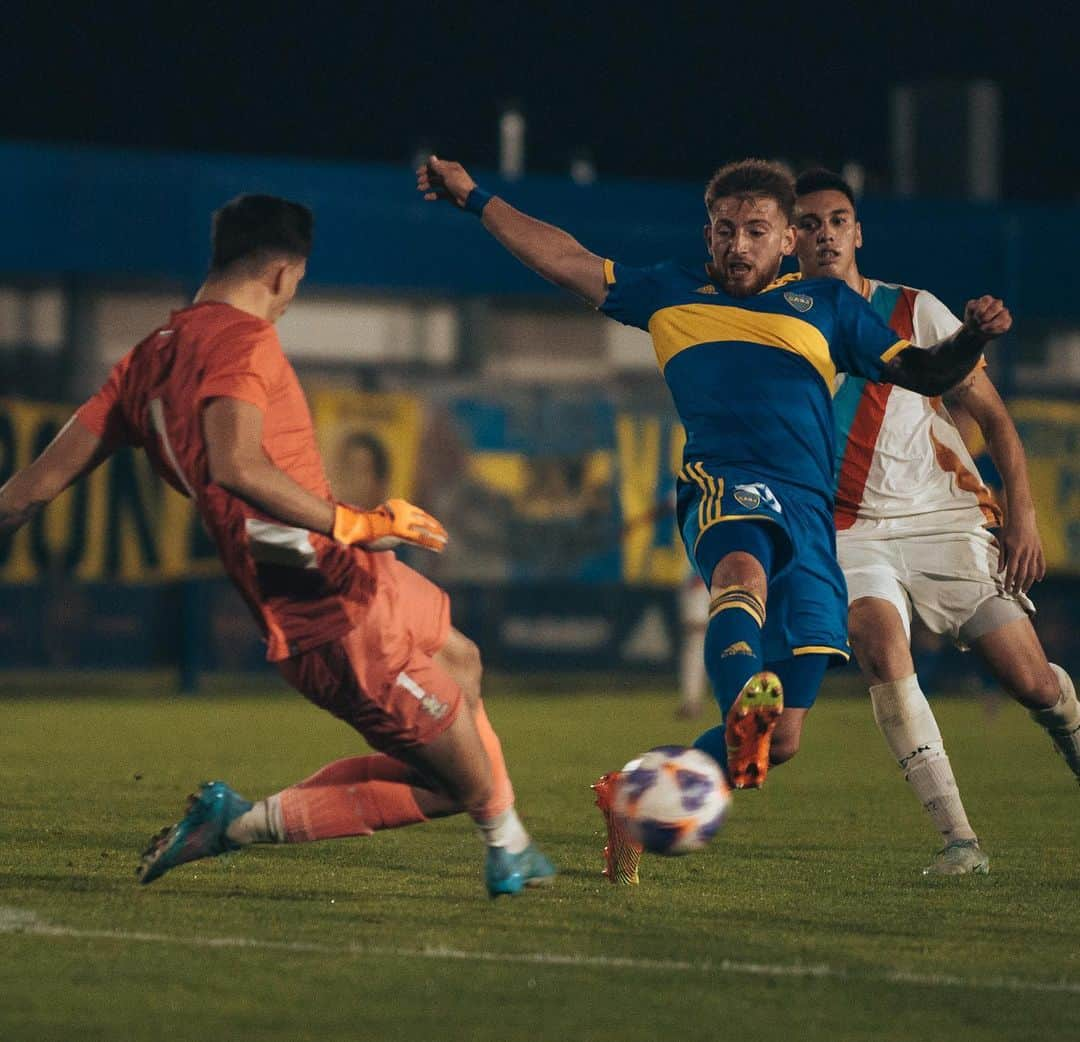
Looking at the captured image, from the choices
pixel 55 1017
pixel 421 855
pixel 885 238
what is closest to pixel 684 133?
pixel 885 238

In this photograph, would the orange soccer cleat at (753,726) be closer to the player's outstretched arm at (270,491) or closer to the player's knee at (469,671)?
the player's knee at (469,671)

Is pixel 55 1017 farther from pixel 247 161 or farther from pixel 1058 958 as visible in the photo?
pixel 247 161

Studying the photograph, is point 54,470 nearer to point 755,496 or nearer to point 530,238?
point 530,238

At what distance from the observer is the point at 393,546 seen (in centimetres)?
577

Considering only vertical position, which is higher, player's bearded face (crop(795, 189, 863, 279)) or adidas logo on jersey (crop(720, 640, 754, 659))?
player's bearded face (crop(795, 189, 863, 279))

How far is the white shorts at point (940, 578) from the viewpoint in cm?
773

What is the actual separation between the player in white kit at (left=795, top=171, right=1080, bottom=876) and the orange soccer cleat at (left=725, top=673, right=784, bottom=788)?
1.40 m

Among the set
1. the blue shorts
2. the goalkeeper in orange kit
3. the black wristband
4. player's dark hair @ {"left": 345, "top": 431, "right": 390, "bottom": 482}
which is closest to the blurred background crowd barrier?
player's dark hair @ {"left": 345, "top": 431, "right": 390, "bottom": 482}

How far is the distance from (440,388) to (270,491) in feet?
48.7

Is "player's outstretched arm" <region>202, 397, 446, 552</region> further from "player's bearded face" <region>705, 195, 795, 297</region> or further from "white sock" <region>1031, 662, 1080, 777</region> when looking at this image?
"white sock" <region>1031, 662, 1080, 777</region>

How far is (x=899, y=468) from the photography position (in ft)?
26.1

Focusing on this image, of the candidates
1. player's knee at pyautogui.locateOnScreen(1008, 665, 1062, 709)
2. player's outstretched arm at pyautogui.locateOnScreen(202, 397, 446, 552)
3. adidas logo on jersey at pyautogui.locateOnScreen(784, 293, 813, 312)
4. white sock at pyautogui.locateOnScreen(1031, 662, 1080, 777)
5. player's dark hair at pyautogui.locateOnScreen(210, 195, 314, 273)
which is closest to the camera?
player's outstretched arm at pyautogui.locateOnScreen(202, 397, 446, 552)

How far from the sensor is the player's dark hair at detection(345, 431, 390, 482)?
65.4 feet

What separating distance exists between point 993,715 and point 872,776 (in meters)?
5.84
